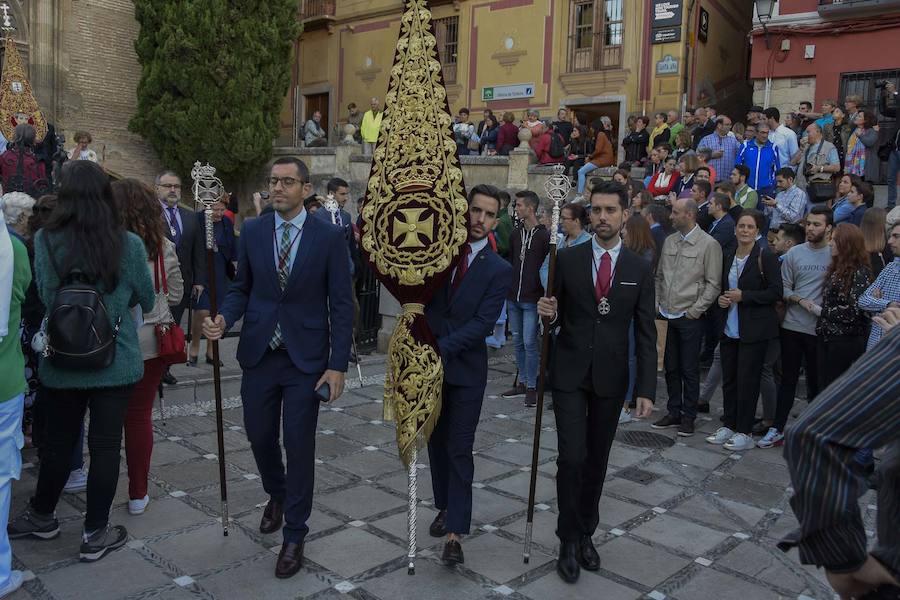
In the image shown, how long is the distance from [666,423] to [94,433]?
485cm

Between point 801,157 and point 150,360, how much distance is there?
35.7 ft

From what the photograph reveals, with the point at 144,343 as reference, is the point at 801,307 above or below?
above

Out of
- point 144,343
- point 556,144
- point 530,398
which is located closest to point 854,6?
point 556,144

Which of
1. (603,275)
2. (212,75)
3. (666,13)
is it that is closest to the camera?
(603,275)

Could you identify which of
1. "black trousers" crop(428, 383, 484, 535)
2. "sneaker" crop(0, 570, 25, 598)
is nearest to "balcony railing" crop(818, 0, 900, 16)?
"black trousers" crop(428, 383, 484, 535)

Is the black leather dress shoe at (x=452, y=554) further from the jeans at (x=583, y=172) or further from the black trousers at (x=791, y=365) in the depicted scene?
the jeans at (x=583, y=172)

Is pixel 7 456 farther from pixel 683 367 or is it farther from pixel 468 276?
pixel 683 367

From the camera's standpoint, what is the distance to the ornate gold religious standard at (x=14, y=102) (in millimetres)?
12867

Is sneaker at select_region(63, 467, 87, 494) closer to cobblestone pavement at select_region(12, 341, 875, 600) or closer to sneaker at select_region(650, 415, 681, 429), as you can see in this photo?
cobblestone pavement at select_region(12, 341, 875, 600)

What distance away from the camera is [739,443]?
630 cm

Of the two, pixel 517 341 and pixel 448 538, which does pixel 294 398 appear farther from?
pixel 517 341

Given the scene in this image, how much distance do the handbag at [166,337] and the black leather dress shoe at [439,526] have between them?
184 centimetres

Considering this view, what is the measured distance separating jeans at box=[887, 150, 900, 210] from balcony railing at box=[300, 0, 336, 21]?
61.6 ft

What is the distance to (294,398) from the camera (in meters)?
3.85
